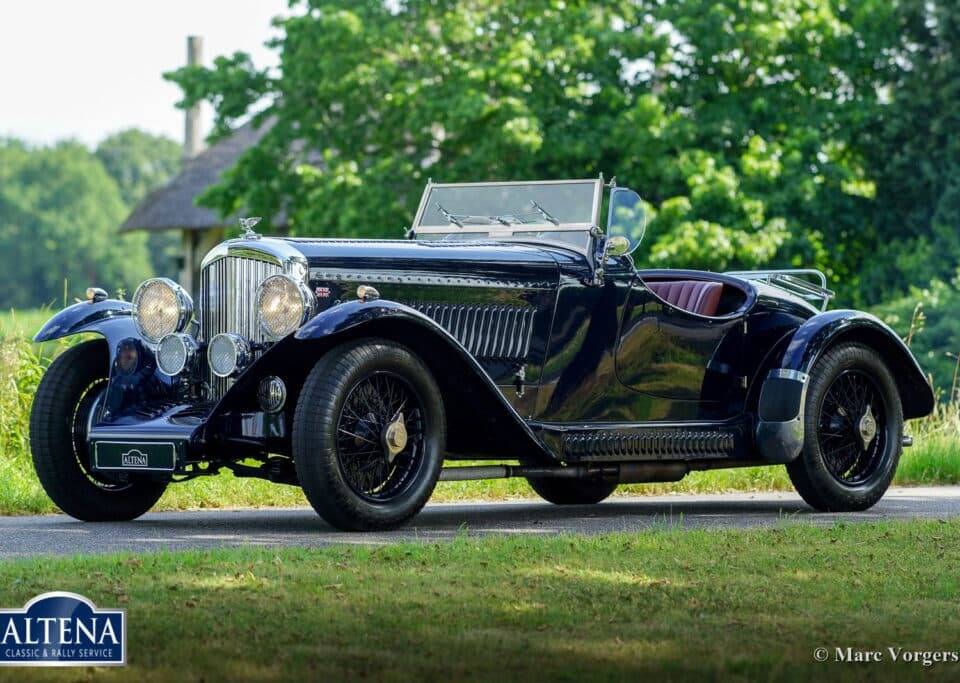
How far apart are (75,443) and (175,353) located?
0.75 m

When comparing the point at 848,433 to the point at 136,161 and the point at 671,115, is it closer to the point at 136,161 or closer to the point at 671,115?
the point at 671,115

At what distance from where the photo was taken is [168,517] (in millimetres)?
8812

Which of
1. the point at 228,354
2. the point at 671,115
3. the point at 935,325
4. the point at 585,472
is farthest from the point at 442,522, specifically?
the point at 671,115

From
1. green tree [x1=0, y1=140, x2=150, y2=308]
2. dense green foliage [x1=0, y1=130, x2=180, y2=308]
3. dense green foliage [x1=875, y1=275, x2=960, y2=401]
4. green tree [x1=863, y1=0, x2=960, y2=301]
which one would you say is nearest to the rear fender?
dense green foliage [x1=875, y1=275, x2=960, y2=401]

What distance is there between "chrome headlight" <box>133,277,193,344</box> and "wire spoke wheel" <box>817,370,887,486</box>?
3.71 m

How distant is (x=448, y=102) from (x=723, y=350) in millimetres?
17909

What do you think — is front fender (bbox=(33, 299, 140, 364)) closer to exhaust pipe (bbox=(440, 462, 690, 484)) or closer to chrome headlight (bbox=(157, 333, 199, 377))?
chrome headlight (bbox=(157, 333, 199, 377))

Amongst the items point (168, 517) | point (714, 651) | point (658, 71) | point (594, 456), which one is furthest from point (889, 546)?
point (658, 71)

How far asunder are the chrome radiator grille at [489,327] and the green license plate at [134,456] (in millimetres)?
1503

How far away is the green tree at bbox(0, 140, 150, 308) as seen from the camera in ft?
336

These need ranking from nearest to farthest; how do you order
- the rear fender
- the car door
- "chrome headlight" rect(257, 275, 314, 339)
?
the rear fender
"chrome headlight" rect(257, 275, 314, 339)
the car door

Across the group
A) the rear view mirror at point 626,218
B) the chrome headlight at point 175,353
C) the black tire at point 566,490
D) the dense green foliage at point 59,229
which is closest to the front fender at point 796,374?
the rear view mirror at point 626,218

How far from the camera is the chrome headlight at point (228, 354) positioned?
7.86 meters

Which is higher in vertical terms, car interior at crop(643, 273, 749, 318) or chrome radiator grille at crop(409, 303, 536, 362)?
car interior at crop(643, 273, 749, 318)
